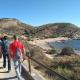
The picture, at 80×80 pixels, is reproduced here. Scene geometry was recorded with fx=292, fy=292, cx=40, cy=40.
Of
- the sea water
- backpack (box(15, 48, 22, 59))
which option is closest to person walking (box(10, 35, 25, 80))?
backpack (box(15, 48, 22, 59))

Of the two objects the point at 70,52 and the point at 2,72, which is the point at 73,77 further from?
the point at 70,52

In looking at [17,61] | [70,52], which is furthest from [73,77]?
[70,52]

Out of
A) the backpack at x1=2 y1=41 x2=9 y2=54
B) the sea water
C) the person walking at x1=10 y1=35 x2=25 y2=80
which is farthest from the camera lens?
the sea water

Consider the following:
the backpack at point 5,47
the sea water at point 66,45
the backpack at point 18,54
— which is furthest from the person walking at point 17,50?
the sea water at point 66,45

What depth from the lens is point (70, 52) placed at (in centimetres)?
3978

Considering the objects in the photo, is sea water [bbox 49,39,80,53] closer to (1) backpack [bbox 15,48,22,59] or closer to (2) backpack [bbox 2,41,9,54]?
(2) backpack [bbox 2,41,9,54]

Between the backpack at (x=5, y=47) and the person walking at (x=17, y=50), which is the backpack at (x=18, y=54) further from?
the backpack at (x=5, y=47)

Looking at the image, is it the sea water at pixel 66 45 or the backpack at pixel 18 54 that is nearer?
the backpack at pixel 18 54

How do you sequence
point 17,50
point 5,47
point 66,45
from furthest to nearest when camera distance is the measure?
point 66,45 < point 5,47 < point 17,50

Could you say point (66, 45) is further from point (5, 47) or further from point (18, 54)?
point (18, 54)

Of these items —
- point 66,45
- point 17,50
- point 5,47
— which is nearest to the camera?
point 17,50

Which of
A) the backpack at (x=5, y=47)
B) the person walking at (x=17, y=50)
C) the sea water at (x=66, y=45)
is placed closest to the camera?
the person walking at (x=17, y=50)

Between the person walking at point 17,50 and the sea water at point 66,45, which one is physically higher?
the person walking at point 17,50

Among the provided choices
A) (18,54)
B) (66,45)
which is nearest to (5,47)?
(18,54)
